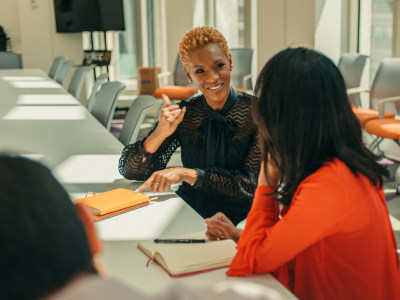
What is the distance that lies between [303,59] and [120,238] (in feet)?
2.31

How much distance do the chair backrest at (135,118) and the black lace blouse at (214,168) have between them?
1.28ft

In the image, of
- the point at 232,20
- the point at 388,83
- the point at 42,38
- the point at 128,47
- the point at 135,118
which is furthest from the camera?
the point at 128,47

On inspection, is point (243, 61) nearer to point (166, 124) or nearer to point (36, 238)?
point (166, 124)

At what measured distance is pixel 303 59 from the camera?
0.94 meters

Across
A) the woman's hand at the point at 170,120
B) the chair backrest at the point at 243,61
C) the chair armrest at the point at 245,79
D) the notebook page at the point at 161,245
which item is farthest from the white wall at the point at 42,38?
the notebook page at the point at 161,245

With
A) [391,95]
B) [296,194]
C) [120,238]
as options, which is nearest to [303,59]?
[296,194]

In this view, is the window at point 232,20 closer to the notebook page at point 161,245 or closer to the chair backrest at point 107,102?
the chair backrest at point 107,102

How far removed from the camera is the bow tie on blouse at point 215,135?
67.6 inches

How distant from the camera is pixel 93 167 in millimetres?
1855

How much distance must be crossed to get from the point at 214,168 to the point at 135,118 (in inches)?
31.7

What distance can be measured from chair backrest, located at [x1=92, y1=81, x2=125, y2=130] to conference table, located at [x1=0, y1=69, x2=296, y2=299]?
110 mm

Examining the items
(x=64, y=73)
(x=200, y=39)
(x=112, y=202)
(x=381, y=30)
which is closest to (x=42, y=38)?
(x=64, y=73)

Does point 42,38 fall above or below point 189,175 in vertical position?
above

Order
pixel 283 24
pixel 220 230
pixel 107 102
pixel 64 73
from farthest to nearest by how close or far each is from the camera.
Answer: pixel 64 73 → pixel 283 24 → pixel 107 102 → pixel 220 230
